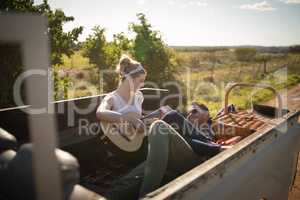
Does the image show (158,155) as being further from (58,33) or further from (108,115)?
(58,33)

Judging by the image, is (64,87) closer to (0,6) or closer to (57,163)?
(0,6)

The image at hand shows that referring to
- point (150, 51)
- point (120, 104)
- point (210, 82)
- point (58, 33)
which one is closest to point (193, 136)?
point (120, 104)

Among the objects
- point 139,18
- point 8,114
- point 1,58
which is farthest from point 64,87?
point 8,114

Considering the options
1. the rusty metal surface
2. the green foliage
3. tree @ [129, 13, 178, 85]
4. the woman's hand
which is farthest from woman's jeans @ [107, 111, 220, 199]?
tree @ [129, 13, 178, 85]

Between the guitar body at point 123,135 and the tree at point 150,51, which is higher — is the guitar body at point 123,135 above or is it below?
below

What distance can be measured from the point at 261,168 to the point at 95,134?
6.50 feet

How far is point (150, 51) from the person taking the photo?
33.4 feet

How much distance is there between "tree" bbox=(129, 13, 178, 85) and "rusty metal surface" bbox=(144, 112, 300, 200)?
22.1 ft

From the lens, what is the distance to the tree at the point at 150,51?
10125mm

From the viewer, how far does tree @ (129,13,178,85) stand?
1012 cm

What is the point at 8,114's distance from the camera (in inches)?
122

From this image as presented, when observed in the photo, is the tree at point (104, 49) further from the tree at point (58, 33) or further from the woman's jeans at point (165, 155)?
the woman's jeans at point (165, 155)

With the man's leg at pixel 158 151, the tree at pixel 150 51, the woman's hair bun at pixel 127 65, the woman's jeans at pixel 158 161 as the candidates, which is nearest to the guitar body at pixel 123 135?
the woman's hair bun at pixel 127 65

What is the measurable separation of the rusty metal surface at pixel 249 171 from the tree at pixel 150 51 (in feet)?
22.1
